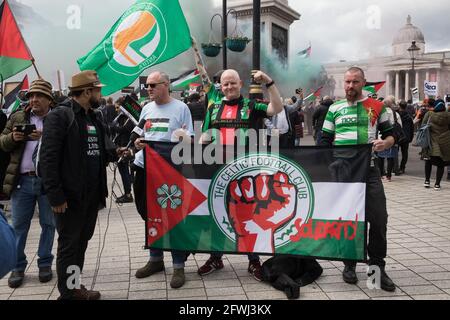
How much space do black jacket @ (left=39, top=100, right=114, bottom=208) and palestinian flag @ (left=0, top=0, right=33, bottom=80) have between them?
2527mm

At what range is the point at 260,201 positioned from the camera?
4191mm

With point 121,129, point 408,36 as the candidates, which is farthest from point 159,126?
point 408,36

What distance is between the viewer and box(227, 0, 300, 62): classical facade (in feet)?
105

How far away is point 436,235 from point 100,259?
4170 mm

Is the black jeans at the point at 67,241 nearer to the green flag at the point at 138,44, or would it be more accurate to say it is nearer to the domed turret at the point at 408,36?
the green flag at the point at 138,44

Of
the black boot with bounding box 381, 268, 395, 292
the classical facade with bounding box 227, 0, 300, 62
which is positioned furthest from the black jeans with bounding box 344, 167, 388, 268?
the classical facade with bounding box 227, 0, 300, 62

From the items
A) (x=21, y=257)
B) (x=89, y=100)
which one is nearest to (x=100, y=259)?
(x=21, y=257)

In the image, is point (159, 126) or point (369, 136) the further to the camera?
point (159, 126)

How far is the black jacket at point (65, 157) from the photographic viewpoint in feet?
12.0

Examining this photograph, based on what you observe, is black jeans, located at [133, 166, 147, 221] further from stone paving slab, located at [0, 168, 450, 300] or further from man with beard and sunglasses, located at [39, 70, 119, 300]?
stone paving slab, located at [0, 168, 450, 300]

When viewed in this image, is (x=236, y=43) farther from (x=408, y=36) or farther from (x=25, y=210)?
(x=408, y=36)

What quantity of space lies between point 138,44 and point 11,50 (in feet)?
6.46

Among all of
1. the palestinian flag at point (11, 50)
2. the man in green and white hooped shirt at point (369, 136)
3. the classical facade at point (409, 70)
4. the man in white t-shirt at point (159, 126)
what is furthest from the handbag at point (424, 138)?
the classical facade at point (409, 70)
